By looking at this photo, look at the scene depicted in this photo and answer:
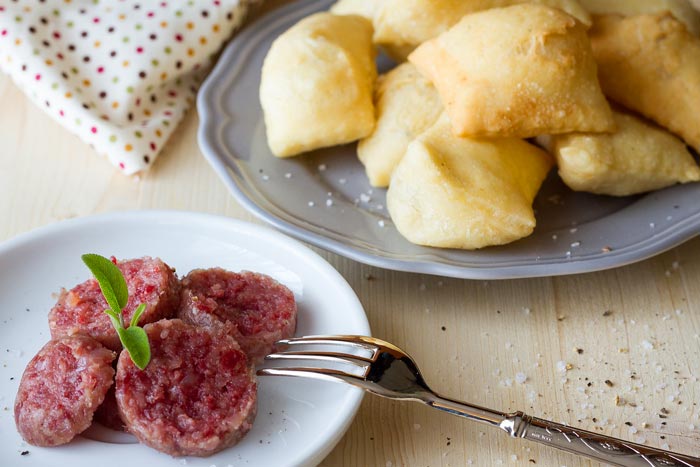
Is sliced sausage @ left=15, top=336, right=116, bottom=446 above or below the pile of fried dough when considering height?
below

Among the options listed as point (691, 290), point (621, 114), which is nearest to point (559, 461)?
point (691, 290)

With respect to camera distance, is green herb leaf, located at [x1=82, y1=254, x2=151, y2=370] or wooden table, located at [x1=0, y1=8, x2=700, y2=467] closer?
green herb leaf, located at [x1=82, y1=254, x2=151, y2=370]

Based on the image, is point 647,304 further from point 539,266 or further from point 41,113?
point 41,113

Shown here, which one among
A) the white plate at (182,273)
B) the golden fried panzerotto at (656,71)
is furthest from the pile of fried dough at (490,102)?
the white plate at (182,273)

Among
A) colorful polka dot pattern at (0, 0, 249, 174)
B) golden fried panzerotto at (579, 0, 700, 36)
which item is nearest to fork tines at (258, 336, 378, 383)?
colorful polka dot pattern at (0, 0, 249, 174)

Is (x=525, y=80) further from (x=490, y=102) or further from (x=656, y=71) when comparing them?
(x=656, y=71)

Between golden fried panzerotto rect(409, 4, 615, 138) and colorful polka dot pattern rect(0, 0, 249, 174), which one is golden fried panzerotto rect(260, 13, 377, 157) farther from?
colorful polka dot pattern rect(0, 0, 249, 174)
